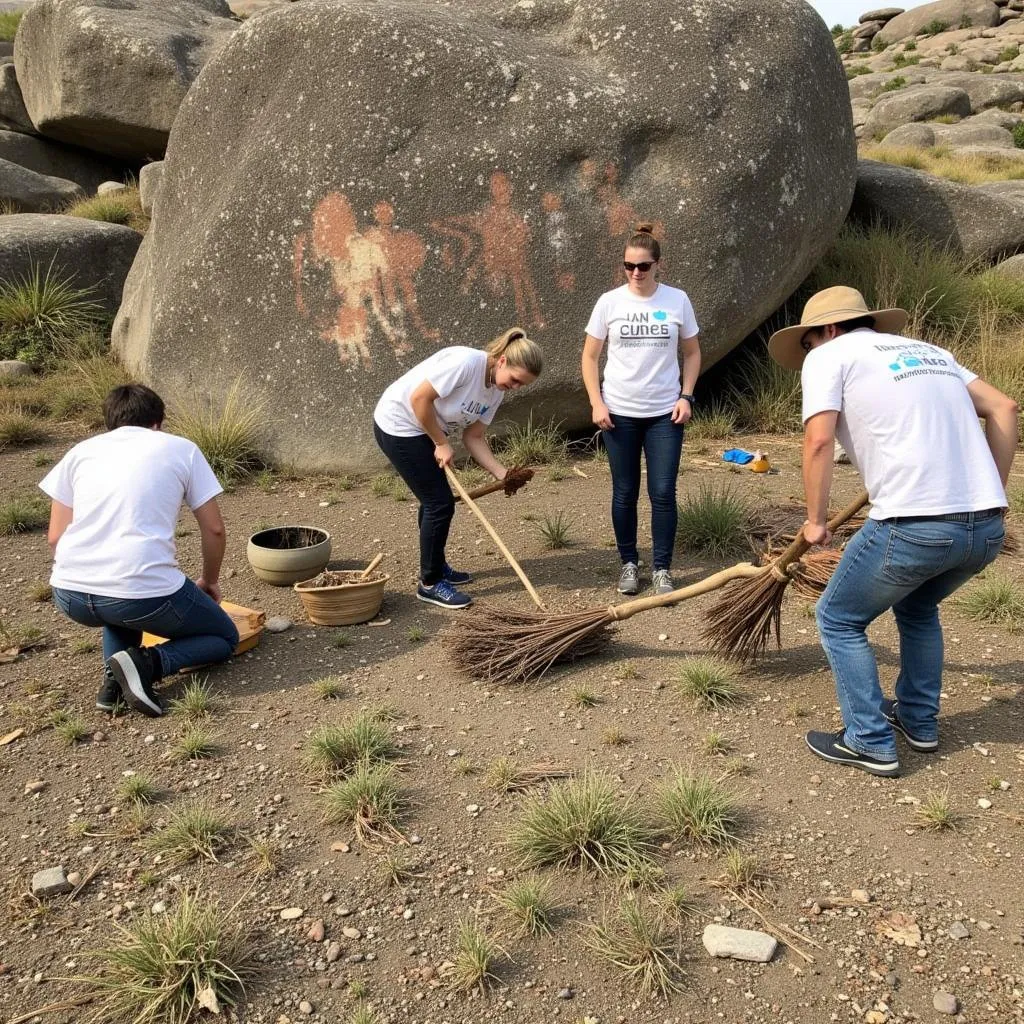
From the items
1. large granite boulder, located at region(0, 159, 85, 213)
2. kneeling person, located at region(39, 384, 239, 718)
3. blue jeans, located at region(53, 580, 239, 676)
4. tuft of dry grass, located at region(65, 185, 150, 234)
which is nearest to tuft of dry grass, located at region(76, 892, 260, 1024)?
kneeling person, located at region(39, 384, 239, 718)

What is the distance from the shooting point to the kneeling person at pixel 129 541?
3559mm

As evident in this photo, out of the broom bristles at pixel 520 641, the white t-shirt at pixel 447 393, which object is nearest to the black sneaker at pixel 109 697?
the broom bristles at pixel 520 641

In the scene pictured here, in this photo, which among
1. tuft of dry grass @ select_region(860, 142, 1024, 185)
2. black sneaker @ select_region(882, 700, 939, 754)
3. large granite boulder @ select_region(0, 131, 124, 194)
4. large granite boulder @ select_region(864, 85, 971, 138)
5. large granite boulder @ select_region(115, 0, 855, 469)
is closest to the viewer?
black sneaker @ select_region(882, 700, 939, 754)

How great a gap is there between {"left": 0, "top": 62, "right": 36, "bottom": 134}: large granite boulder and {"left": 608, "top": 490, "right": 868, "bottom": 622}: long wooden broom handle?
12.8 metres

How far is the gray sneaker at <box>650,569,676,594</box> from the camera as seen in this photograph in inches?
180

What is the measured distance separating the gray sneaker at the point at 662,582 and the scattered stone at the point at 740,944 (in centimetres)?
223

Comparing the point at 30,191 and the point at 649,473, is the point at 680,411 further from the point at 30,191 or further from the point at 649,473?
the point at 30,191

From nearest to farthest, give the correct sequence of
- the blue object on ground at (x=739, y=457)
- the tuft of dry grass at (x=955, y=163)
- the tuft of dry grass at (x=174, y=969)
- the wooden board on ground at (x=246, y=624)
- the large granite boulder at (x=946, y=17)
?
the tuft of dry grass at (x=174, y=969), the wooden board on ground at (x=246, y=624), the blue object on ground at (x=739, y=457), the tuft of dry grass at (x=955, y=163), the large granite boulder at (x=946, y=17)

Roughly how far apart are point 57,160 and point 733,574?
42.2 ft

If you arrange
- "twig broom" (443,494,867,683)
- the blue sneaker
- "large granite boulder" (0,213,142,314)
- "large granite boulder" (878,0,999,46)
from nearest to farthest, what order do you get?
"twig broom" (443,494,867,683), the blue sneaker, "large granite boulder" (0,213,142,314), "large granite boulder" (878,0,999,46)

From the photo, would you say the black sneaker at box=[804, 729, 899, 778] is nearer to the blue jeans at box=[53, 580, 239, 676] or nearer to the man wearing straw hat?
the man wearing straw hat

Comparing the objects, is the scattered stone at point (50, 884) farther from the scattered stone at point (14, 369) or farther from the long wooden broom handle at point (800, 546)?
the scattered stone at point (14, 369)

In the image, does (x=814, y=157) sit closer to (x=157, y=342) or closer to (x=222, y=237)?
(x=222, y=237)

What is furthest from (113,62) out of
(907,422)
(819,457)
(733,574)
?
(907,422)
